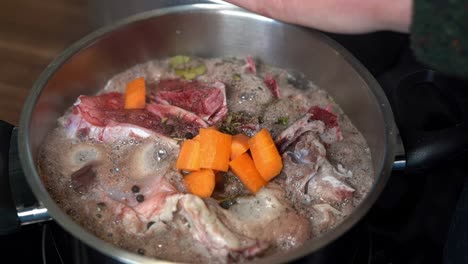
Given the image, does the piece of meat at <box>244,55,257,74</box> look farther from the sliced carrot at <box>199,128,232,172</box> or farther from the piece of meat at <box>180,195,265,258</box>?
the piece of meat at <box>180,195,265,258</box>

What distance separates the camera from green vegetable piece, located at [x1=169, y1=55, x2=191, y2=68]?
1333 millimetres

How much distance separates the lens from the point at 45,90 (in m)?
1.11

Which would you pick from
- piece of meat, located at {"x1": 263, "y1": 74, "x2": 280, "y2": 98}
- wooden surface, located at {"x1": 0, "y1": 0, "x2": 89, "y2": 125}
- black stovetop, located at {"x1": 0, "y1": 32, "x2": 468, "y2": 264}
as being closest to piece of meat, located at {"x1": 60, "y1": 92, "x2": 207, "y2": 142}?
piece of meat, located at {"x1": 263, "y1": 74, "x2": 280, "y2": 98}

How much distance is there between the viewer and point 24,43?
72.2 inches

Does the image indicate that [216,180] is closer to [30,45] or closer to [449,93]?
[449,93]

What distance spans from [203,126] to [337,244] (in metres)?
0.39

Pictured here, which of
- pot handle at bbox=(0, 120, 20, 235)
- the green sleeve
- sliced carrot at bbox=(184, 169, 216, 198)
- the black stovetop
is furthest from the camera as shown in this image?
the black stovetop

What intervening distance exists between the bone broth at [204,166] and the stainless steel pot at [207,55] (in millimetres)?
38

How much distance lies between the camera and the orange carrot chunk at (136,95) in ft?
3.92

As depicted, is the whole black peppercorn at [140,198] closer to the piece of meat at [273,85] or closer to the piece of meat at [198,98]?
the piece of meat at [198,98]

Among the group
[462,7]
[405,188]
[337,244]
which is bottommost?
[405,188]

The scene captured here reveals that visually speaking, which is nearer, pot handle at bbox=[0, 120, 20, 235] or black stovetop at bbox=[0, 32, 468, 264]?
pot handle at bbox=[0, 120, 20, 235]

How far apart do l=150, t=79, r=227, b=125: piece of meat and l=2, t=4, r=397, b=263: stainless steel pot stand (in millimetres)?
142

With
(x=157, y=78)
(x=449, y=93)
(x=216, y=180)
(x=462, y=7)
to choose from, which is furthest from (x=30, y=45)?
(x=462, y=7)
